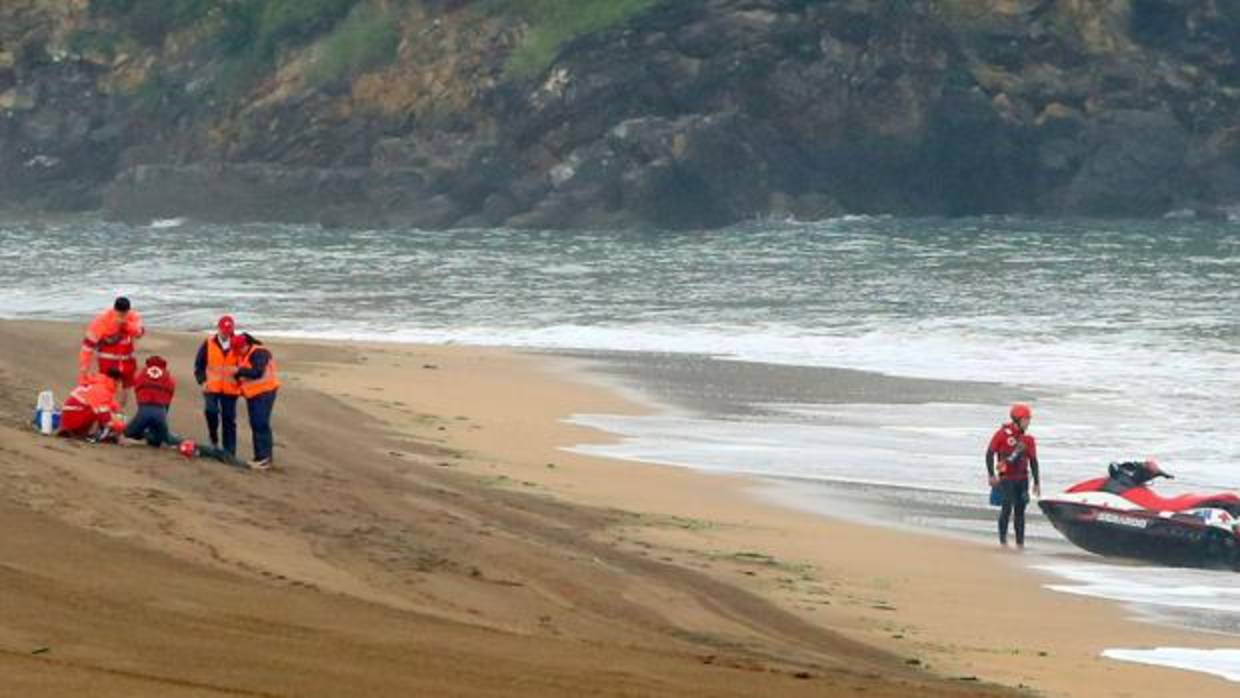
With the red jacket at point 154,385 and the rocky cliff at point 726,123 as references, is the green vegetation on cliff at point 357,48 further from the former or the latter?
the red jacket at point 154,385

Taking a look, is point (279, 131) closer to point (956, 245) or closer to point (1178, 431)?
point (956, 245)

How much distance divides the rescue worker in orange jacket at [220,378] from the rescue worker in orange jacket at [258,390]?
0.06m

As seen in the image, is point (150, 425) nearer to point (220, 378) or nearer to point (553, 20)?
point (220, 378)

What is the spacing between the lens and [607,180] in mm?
76312

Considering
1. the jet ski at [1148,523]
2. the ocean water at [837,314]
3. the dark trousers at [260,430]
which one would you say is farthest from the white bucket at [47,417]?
the jet ski at [1148,523]

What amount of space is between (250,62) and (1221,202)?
106 feet

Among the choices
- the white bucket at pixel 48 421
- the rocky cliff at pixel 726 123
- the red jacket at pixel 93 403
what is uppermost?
the rocky cliff at pixel 726 123

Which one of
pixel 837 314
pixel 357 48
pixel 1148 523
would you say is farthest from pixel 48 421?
pixel 357 48

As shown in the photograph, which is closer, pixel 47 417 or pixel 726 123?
pixel 47 417

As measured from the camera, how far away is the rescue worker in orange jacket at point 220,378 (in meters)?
18.2

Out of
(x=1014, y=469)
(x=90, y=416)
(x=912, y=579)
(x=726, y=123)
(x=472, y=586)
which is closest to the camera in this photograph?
(x=472, y=586)

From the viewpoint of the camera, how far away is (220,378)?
60.0ft

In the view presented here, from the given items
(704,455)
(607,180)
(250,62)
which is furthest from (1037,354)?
(250,62)

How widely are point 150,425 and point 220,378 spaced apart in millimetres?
1048
